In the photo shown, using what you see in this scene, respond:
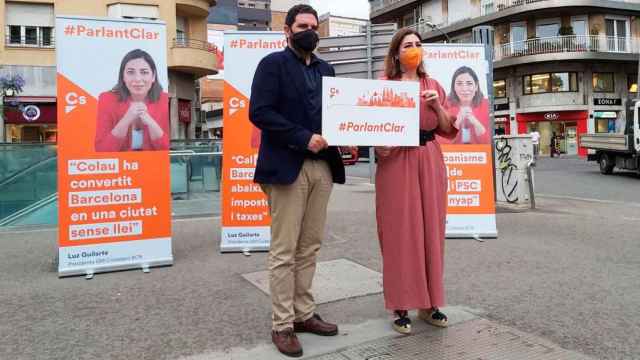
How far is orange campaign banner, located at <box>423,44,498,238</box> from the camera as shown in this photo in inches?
273

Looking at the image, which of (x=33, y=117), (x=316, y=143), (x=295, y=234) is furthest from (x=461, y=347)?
(x=33, y=117)

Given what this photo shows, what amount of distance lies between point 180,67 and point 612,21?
3109cm

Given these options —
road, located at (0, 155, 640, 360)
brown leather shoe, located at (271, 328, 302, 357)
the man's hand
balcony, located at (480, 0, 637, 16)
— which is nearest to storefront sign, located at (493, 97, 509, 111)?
balcony, located at (480, 0, 637, 16)

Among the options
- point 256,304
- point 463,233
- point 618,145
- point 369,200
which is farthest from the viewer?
point 618,145

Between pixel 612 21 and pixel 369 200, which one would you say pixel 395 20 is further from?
pixel 369 200

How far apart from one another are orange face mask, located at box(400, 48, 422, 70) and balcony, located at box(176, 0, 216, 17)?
2622 cm

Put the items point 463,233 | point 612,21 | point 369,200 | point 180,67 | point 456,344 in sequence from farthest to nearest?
point 612,21 < point 180,67 < point 369,200 < point 463,233 < point 456,344

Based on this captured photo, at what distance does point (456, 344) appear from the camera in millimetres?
3225

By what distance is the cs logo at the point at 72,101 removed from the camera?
522 centimetres

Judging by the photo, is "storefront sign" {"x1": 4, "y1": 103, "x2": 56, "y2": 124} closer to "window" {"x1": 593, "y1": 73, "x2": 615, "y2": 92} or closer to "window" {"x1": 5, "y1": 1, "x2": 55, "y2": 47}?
"window" {"x1": 5, "y1": 1, "x2": 55, "y2": 47}

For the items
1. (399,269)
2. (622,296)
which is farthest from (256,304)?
(622,296)

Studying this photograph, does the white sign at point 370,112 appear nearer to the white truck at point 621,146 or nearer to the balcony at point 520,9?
the white truck at point 621,146

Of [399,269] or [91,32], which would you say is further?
[91,32]

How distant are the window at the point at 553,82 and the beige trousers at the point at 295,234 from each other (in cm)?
3770
